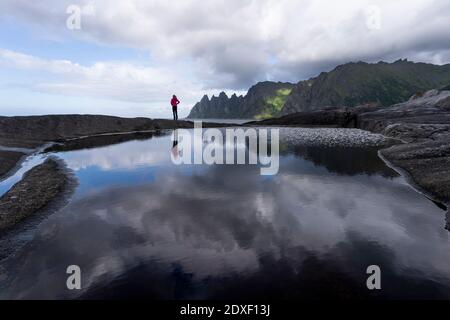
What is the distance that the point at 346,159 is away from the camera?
33.7m

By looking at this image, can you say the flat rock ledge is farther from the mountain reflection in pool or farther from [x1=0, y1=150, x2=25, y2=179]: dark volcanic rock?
[x1=0, y1=150, x2=25, y2=179]: dark volcanic rock

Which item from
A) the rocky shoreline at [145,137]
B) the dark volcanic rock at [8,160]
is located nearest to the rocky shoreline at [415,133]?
the rocky shoreline at [145,137]

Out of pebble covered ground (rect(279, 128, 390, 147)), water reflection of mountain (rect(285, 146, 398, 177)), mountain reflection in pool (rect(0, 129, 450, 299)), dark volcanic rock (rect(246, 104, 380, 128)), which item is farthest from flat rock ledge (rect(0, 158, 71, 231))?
dark volcanic rock (rect(246, 104, 380, 128))

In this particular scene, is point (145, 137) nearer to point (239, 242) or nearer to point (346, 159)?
point (346, 159)

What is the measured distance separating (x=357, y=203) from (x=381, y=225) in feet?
11.7

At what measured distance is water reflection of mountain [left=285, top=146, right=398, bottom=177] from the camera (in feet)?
90.6

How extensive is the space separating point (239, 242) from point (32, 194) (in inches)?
604

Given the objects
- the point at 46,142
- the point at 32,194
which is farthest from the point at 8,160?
the point at 46,142

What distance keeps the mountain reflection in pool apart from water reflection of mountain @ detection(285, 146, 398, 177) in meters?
3.06

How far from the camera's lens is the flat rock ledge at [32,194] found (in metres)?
16.4

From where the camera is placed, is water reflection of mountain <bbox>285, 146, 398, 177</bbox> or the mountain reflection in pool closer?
the mountain reflection in pool

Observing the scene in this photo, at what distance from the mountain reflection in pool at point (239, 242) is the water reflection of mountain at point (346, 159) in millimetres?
3058
